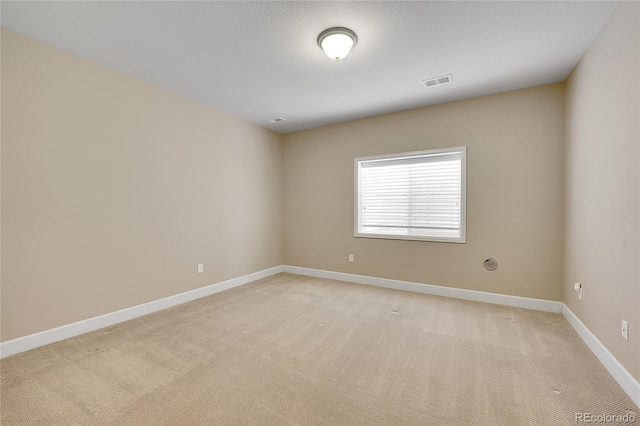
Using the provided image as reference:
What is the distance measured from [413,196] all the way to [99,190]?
12.6ft

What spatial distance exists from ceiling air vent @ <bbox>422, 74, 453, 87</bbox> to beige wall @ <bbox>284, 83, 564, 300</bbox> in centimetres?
68

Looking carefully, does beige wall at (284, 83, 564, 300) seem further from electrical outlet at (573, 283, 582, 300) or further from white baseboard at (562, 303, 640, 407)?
white baseboard at (562, 303, 640, 407)

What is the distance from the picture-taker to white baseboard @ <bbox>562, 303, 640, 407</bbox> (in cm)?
164

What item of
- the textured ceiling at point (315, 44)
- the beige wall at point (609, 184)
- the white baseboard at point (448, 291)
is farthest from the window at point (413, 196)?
the beige wall at point (609, 184)

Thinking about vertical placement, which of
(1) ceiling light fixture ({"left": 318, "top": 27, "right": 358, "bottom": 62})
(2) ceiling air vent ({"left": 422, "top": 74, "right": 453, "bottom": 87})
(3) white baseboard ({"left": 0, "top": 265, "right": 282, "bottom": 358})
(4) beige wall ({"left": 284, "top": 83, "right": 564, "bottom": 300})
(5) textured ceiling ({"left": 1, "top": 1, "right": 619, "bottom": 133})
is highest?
(2) ceiling air vent ({"left": 422, "top": 74, "right": 453, "bottom": 87})

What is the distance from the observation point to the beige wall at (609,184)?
67.1 inches

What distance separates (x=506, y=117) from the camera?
329cm

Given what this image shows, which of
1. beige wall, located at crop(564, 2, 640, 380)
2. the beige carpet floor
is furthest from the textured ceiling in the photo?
the beige carpet floor

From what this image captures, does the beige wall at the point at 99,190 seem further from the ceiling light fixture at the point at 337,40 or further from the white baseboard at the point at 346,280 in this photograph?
the ceiling light fixture at the point at 337,40

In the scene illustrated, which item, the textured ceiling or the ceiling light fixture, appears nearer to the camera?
the textured ceiling

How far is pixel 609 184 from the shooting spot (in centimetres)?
200

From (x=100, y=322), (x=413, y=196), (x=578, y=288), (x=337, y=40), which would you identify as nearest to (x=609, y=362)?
(x=578, y=288)

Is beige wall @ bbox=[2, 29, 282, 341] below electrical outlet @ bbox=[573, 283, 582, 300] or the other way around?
the other way around

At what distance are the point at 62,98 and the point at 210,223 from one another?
199cm
